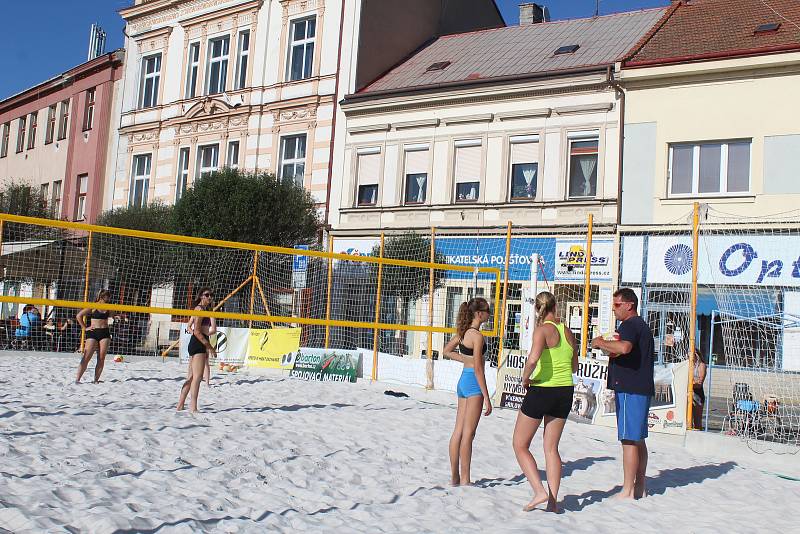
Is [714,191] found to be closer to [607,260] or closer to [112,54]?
[607,260]

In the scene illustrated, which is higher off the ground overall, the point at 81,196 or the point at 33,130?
the point at 33,130

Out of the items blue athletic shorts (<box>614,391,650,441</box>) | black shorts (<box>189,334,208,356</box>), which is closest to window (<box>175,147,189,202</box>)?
black shorts (<box>189,334,208,356</box>)

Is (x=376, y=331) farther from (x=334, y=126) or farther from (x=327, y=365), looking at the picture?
(x=334, y=126)

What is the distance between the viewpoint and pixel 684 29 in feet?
69.8

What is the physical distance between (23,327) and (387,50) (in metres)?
13.1

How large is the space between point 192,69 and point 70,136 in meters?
7.25

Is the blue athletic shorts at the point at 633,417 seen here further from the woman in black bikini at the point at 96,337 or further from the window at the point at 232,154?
the window at the point at 232,154

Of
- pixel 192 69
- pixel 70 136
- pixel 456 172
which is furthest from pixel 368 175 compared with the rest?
pixel 70 136

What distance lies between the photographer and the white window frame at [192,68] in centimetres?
2867

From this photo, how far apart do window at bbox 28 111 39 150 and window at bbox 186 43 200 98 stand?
10642mm

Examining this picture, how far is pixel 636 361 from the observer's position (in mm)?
7438

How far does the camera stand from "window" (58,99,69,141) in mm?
33844

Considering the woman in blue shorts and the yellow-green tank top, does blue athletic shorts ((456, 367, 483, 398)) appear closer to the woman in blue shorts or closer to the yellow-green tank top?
the woman in blue shorts

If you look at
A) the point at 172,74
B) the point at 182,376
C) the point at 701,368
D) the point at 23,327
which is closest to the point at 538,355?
the point at 701,368
